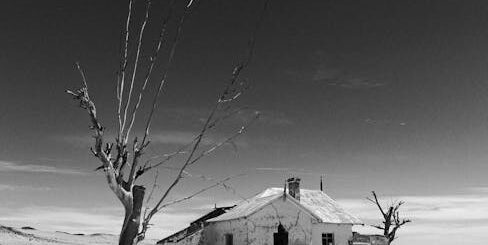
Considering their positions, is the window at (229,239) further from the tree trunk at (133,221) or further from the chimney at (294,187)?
the tree trunk at (133,221)

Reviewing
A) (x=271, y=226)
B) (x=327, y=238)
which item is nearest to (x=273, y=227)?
(x=271, y=226)

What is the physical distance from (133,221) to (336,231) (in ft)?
107

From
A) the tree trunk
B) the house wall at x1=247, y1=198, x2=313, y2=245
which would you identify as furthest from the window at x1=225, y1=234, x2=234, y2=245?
the tree trunk

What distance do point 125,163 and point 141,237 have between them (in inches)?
33.9

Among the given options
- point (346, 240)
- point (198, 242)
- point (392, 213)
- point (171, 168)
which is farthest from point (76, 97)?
point (392, 213)

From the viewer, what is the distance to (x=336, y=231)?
35.0 meters

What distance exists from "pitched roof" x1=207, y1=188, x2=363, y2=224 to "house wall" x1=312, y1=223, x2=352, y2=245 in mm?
439

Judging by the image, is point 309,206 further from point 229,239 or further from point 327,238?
point 229,239

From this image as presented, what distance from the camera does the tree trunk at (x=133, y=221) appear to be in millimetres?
4461

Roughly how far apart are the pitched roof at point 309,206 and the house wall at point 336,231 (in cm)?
44

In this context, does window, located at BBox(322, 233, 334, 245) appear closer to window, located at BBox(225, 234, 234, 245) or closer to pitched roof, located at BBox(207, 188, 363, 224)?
pitched roof, located at BBox(207, 188, 363, 224)

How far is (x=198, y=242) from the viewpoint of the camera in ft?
108

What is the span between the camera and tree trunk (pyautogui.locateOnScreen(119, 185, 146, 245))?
4.46 m

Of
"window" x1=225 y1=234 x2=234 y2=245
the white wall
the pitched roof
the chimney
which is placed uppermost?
the chimney
